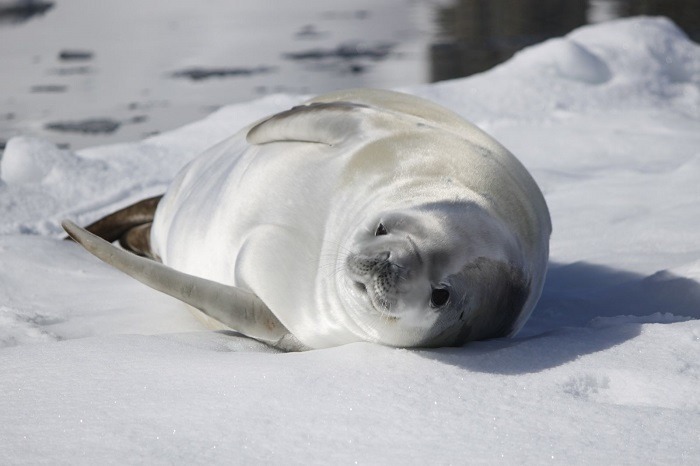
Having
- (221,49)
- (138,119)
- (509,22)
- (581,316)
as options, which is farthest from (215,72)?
(581,316)

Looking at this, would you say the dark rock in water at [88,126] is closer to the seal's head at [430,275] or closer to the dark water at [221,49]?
the dark water at [221,49]

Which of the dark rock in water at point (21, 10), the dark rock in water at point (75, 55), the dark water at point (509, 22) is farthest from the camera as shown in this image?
the dark rock in water at point (21, 10)

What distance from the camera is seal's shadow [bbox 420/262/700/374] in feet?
7.00

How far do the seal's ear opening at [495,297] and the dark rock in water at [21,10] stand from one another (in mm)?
12239

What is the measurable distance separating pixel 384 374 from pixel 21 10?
45.3ft

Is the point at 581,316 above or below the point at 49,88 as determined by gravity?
above

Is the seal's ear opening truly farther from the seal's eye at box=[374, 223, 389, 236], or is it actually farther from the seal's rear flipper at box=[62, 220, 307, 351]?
the seal's rear flipper at box=[62, 220, 307, 351]

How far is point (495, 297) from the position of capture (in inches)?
89.0

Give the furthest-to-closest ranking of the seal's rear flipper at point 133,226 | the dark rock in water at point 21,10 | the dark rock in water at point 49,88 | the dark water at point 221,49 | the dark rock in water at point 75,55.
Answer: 1. the dark rock in water at point 21,10
2. the dark rock in water at point 75,55
3. the dark rock in water at point 49,88
4. the dark water at point 221,49
5. the seal's rear flipper at point 133,226

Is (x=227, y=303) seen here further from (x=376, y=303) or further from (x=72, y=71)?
(x=72, y=71)

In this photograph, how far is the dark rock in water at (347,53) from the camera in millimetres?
9914

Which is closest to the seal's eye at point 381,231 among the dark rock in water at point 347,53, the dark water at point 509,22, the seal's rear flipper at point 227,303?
the seal's rear flipper at point 227,303

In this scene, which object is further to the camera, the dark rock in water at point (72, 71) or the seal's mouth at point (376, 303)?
the dark rock in water at point (72, 71)

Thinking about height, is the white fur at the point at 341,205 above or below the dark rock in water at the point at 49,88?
above
